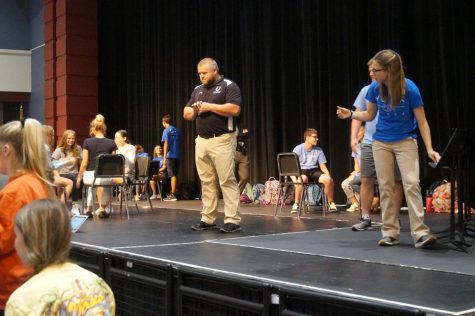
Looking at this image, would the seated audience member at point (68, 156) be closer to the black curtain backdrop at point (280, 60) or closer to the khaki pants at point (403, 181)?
the black curtain backdrop at point (280, 60)

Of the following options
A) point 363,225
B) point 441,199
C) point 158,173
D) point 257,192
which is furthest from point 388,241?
point 158,173

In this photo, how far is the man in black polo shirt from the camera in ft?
18.1

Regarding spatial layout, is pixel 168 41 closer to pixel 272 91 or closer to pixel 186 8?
pixel 186 8

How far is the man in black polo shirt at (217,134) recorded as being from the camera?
5.51 metres

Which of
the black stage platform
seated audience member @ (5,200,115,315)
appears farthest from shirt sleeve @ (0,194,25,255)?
the black stage platform

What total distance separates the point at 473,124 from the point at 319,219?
97.2 inches

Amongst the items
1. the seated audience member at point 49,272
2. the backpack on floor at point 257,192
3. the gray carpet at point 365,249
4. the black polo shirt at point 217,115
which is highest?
the black polo shirt at point 217,115

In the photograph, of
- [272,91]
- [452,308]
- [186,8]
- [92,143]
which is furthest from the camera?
[186,8]

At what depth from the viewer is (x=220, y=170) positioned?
5516 millimetres

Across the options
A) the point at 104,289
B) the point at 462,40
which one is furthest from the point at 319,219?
the point at 104,289

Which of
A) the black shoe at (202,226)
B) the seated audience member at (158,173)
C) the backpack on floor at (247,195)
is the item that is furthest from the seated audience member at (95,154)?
the seated audience member at (158,173)

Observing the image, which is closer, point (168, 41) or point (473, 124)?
point (473, 124)

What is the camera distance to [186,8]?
1330 cm

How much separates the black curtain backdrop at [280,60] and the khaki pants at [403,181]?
3.94 meters
